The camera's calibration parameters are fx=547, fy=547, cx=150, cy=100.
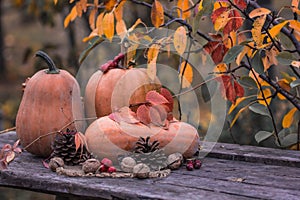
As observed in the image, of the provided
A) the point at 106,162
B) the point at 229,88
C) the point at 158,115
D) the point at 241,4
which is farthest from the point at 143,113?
the point at 241,4

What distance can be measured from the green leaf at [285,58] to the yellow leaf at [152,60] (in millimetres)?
311

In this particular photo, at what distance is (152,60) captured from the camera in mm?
1386

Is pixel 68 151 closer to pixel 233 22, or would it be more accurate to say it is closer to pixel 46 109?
pixel 46 109

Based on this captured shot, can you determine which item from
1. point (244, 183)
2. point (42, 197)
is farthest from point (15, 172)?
point (42, 197)

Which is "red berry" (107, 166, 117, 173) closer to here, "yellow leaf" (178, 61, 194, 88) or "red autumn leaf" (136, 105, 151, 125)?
"red autumn leaf" (136, 105, 151, 125)

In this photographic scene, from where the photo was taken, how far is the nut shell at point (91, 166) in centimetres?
122

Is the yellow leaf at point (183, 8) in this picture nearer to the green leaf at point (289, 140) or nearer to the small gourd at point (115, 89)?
the small gourd at point (115, 89)

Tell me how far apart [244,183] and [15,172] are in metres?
0.52

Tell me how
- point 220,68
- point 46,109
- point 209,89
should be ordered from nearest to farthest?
1. point 46,109
2. point 220,68
3. point 209,89

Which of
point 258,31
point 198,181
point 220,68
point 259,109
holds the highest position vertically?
point 258,31

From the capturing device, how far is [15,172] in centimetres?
126

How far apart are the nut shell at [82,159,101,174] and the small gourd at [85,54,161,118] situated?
0.68 feet

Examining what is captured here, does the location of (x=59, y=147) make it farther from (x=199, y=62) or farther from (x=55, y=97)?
(x=199, y=62)

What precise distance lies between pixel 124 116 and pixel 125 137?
0.07m
